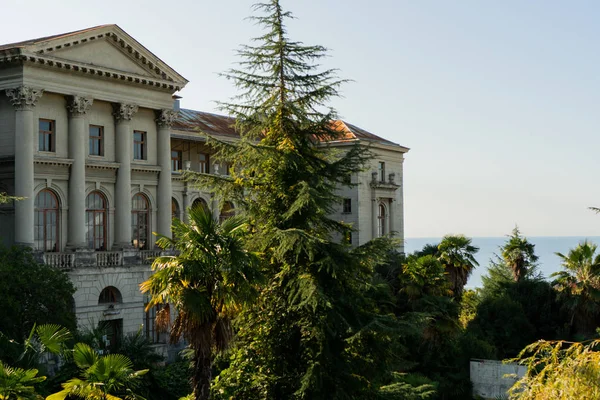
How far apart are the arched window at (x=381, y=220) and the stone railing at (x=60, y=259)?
33223mm

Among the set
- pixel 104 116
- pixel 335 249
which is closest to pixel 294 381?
pixel 335 249

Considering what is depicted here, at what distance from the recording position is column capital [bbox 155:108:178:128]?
4888 centimetres

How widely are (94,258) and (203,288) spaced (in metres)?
23.2

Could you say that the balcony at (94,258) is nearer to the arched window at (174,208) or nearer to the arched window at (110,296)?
the arched window at (110,296)

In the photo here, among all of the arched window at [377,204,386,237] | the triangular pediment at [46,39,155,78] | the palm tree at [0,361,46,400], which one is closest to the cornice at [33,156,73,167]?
the triangular pediment at [46,39,155,78]

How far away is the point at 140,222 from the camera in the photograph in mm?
48719

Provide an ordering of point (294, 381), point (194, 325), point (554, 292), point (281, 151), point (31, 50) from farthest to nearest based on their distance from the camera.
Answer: point (554, 292)
point (31, 50)
point (281, 151)
point (294, 381)
point (194, 325)

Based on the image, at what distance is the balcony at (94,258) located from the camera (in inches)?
1618

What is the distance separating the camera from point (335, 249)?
81.4ft

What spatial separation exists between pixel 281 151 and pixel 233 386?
703cm

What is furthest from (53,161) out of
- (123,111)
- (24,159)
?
(123,111)

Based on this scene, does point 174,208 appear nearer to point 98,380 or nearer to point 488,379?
point 488,379

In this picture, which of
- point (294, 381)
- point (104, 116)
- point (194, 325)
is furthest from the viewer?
point (104, 116)

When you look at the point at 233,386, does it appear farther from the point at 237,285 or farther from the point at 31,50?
the point at 31,50
